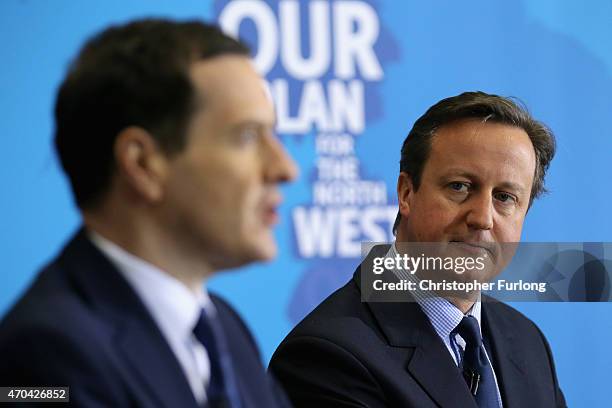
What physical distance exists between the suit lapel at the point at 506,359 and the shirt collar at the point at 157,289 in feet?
3.45

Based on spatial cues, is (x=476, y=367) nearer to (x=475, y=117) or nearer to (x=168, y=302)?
(x=475, y=117)

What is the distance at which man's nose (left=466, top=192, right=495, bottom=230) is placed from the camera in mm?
1996

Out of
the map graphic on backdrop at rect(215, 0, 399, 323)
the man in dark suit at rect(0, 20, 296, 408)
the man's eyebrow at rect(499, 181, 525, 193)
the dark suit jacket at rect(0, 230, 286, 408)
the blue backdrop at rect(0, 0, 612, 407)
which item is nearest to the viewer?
the dark suit jacket at rect(0, 230, 286, 408)

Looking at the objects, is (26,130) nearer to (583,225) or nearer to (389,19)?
(389,19)

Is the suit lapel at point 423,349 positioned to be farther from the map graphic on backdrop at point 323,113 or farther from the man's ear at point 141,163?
the map graphic on backdrop at point 323,113

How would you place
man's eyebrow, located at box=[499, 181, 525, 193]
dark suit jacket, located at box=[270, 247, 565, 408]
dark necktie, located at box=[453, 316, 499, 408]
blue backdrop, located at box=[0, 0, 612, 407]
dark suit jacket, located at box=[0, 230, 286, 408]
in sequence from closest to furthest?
dark suit jacket, located at box=[0, 230, 286, 408] < dark suit jacket, located at box=[270, 247, 565, 408] < dark necktie, located at box=[453, 316, 499, 408] < man's eyebrow, located at box=[499, 181, 525, 193] < blue backdrop, located at box=[0, 0, 612, 407]

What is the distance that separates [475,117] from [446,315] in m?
0.48

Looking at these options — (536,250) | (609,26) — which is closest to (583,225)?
(536,250)

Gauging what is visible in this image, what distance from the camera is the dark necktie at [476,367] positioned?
1921mm

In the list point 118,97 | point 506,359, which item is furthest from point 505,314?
point 118,97

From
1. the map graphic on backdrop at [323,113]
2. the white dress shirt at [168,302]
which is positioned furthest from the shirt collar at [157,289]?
the map graphic on backdrop at [323,113]

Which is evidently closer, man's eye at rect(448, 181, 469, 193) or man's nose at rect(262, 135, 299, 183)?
man's nose at rect(262, 135, 299, 183)

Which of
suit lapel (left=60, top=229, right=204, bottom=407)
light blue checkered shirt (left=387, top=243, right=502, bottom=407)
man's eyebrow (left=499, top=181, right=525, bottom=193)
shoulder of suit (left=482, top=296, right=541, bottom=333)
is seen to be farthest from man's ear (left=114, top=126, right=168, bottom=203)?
shoulder of suit (left=482, top=296, right=541, bottom=333)

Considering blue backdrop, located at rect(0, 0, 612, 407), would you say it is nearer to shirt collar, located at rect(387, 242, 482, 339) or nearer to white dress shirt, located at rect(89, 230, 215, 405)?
shirt collar, located at rect(387, 242, 482, 339)
